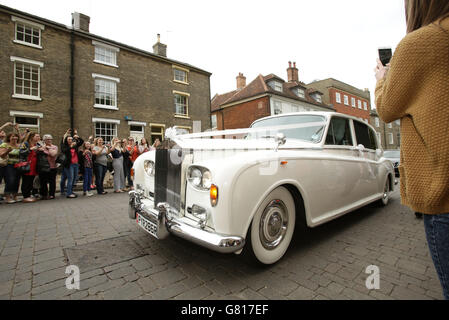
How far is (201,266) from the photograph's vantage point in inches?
87.4

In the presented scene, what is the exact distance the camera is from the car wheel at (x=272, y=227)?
2.01 metres

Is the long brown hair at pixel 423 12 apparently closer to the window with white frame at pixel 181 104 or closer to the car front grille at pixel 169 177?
the car front grille at pixel 169 177

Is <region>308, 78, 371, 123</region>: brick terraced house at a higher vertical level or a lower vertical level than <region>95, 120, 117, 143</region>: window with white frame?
higher

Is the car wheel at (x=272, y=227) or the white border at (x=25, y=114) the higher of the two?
the white border at (x=25, y=114)

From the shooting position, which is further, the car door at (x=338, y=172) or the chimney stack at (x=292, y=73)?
the chimney stack at (x=292, y=73)

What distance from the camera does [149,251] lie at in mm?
2551

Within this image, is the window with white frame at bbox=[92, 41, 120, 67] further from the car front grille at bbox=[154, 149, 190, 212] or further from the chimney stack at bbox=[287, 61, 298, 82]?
the chimney stack at bbox=[287, 61, 298, 82]

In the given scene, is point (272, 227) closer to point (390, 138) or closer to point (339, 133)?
point (339, 133)

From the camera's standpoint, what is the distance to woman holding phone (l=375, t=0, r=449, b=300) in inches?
34.8

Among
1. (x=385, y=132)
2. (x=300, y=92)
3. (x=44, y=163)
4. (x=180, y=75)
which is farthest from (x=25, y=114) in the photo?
(x=385, y=132)

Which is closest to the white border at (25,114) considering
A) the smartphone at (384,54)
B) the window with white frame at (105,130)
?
the window with white frame at (105,130)

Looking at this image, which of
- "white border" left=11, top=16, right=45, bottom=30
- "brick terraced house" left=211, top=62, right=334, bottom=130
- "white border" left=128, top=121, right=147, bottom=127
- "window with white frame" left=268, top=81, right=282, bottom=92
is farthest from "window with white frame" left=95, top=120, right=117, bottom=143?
"window with white frame" left=268, top=81, right=282, bottom=92

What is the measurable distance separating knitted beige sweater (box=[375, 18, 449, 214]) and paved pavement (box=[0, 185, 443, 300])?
4.08 ft
